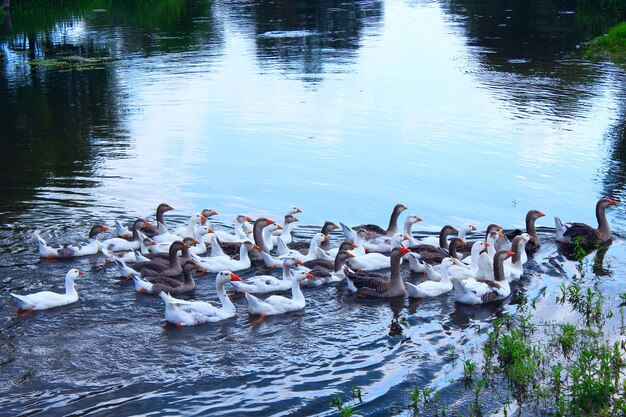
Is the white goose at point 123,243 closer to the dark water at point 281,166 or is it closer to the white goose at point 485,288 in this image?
the dark water at point 281,166

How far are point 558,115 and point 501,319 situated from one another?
15754 millimetres

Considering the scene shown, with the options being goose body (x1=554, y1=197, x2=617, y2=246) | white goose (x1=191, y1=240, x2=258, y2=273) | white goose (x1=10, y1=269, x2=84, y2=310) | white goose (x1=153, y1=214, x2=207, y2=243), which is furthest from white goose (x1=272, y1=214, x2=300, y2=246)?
goose body (x1=554, y1=197, x2=617, y2=246)

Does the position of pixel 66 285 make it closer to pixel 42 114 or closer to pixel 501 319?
pixel 501 319

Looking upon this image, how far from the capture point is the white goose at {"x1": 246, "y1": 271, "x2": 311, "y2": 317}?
549 inches

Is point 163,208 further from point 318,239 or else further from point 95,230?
point 318,239

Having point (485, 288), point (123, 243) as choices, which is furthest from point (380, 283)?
point (123, 243)

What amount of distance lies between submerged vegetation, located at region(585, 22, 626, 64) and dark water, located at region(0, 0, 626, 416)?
0.99m

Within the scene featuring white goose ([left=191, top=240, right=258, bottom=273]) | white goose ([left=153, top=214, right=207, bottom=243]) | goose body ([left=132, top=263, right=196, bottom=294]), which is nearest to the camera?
goose body ([left=132, top=263, right=196, bottom=294])

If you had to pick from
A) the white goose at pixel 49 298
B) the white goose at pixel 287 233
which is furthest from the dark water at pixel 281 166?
the white goose at pixel 287 233

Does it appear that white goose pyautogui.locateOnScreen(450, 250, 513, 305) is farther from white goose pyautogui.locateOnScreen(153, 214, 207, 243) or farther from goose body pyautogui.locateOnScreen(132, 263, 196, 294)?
white goose pyautogui.locateOnScreen(153, 214, 207, 243)

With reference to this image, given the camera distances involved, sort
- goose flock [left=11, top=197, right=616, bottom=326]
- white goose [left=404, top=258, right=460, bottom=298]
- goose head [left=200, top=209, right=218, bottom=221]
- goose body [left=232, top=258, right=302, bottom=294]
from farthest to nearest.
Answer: goose head [left=200, top=209, right=218, bottom=221], goose body [left=232, top=258, right=302, bottom=294], white goose [left=404, top=258, right=460, bottom=298], goose flock [left=11, top=197, right=616, bottom=326]

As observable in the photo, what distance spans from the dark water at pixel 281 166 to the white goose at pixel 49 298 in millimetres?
154

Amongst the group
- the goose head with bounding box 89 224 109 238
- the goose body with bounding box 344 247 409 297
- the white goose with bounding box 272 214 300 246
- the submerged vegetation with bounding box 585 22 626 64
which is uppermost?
the submerged vegetation with bounding box 585 22 626 64

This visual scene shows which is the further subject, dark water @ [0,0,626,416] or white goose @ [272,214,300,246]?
white goose @ [272,214,300,246]
